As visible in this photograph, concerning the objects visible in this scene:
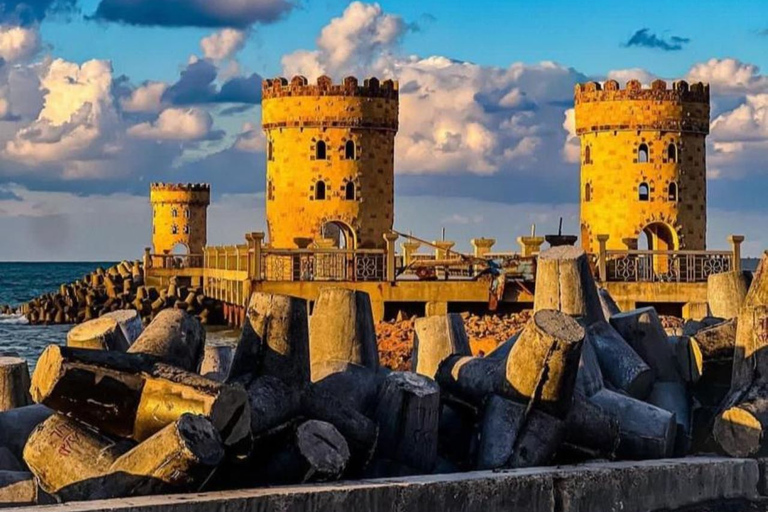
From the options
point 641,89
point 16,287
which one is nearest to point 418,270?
point 641,89

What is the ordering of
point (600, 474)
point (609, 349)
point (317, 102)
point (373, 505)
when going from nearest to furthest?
point (373, 505)
point (600, 474)
point (609, 349)
point (317, 102)

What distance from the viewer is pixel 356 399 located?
28.2ft

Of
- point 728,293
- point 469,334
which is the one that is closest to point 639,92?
point 469,334

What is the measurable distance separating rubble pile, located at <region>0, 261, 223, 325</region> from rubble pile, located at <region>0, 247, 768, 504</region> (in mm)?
33913

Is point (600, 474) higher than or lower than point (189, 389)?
lower

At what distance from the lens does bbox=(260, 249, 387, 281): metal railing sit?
3322cm

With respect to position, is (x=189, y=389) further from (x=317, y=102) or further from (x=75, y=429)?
(x=317, y=102)

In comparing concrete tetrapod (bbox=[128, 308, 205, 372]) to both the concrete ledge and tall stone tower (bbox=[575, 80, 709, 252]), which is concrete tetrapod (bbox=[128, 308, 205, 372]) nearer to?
the concrete ledge

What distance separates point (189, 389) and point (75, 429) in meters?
0.78

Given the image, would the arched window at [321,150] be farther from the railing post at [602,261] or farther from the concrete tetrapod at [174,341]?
the concrete tetrapod at [174,341]

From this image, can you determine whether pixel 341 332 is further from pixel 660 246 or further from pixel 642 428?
pixel 660 246

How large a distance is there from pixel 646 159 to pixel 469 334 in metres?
17.1

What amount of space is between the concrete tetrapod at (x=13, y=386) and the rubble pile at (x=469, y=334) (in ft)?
37.0

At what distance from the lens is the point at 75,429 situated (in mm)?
7422
